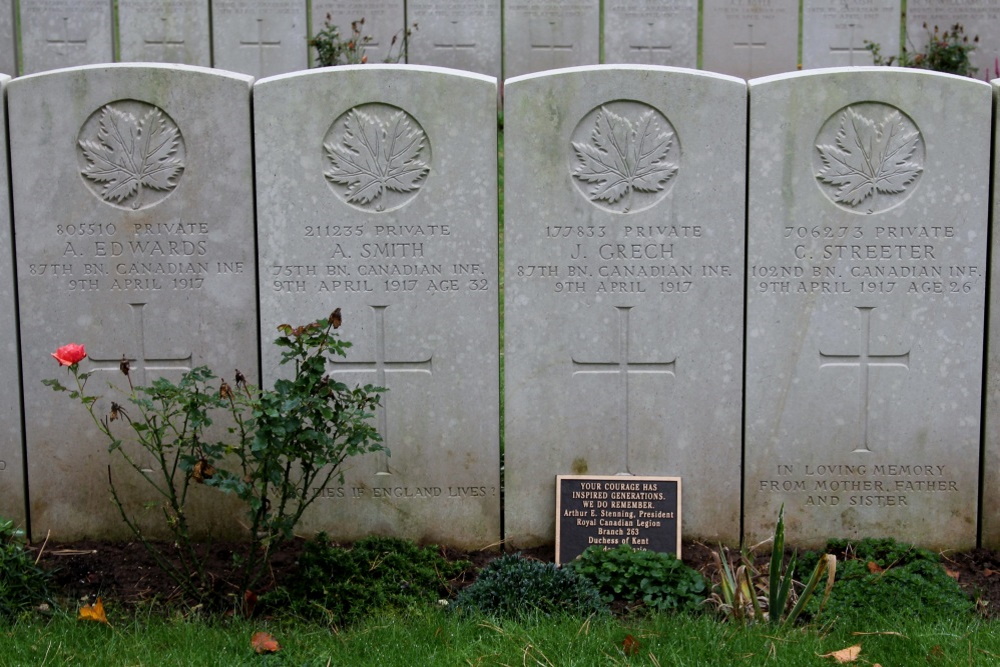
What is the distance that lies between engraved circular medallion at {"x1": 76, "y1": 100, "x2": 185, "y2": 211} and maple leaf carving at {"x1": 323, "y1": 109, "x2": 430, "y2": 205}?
0.71 m

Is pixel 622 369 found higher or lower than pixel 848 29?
lower

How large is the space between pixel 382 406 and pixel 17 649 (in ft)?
6.02

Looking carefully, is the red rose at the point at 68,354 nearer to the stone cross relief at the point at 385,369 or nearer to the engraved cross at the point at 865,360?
the stone cross relief at the point at 385,369

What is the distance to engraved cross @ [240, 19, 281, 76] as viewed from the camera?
40.7 ft

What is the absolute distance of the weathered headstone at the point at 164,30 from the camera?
40.7 ft

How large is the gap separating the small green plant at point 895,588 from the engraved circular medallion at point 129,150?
11.0 feet

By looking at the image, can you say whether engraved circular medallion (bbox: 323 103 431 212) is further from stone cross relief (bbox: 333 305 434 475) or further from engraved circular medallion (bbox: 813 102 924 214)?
engraved circular medallion (bbox: 813 102 924 214)

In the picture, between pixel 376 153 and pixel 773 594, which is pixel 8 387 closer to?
pixel 376 153

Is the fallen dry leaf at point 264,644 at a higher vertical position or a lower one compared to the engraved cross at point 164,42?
lower

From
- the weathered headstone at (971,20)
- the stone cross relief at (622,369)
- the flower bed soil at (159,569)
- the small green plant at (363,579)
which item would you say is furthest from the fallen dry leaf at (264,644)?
the weathered headstone at (971,20)

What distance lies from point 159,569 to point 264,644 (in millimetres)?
1090

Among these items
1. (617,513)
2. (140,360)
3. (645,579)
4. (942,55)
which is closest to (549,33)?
(942,55)

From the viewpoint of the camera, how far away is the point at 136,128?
15.8ft

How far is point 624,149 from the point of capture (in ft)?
15.8
